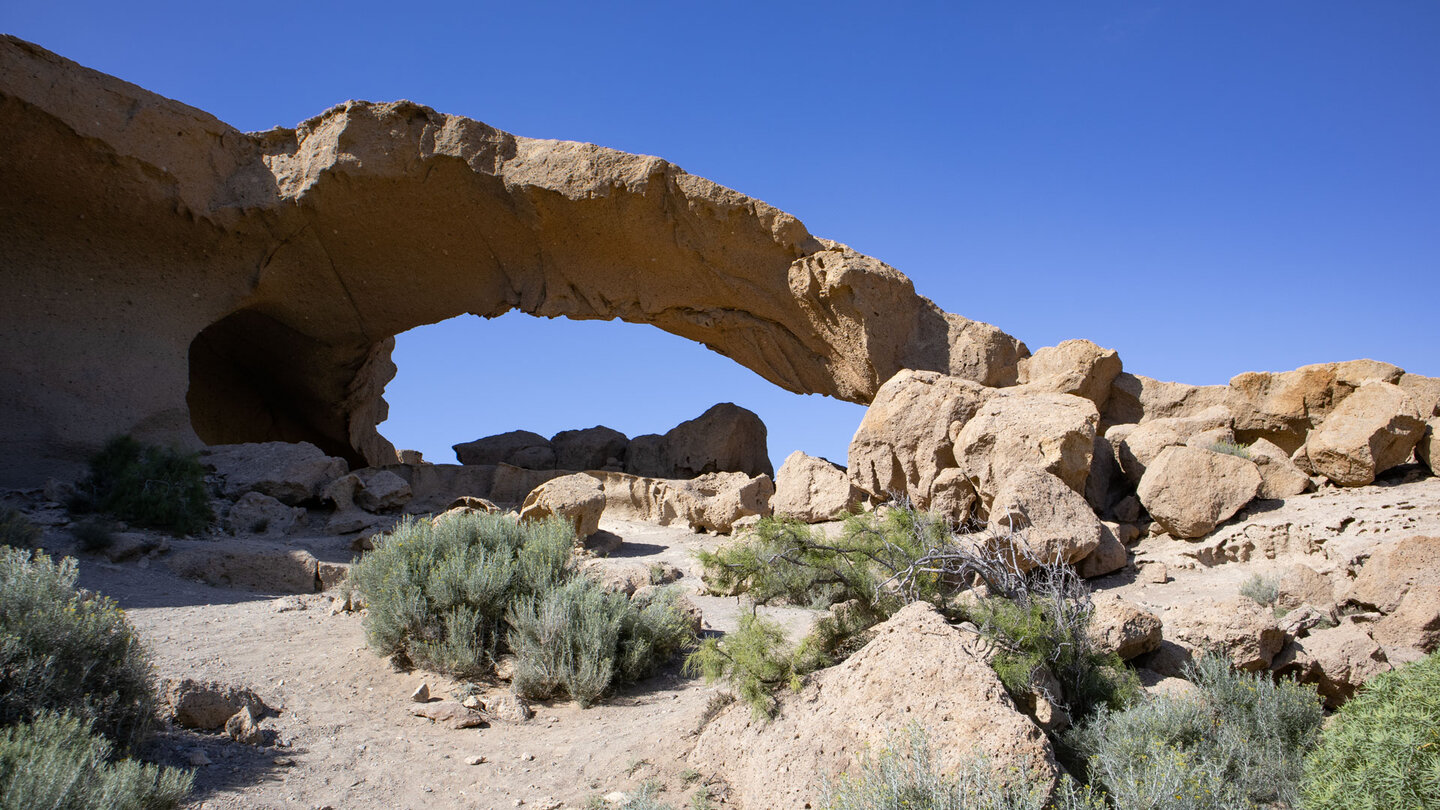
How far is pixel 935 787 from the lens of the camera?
306 centimetres

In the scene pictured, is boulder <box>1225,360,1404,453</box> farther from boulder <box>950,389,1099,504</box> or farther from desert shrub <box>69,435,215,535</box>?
desert shrub <box>69,435,215,535</box>

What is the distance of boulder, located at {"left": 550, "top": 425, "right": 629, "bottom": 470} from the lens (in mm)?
15258

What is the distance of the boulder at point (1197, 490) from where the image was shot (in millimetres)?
8547

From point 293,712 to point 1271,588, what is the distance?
710 centimetres

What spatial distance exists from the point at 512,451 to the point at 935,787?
13191mm

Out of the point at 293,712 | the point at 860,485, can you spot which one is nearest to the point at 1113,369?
the point at 860,485

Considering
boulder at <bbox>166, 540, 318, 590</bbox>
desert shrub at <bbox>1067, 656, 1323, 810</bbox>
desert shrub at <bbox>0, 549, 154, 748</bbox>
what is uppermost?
boulder at <bbox>166, 540, 318, 590</bbox>

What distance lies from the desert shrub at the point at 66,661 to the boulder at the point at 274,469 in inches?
261

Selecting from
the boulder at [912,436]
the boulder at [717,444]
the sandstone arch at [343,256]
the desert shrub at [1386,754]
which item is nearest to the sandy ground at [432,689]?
the boulder at [912,436]

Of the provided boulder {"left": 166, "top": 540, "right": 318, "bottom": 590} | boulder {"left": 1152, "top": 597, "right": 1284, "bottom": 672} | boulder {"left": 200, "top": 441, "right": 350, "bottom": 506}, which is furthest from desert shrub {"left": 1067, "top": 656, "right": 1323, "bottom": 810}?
boulder {"left": 200, "top": 441, "right": 350, "bottom": 506}

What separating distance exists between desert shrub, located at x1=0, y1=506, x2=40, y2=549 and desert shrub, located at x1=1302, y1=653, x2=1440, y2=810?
8643mm

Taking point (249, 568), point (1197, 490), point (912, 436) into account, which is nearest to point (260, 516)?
point (249, 568)

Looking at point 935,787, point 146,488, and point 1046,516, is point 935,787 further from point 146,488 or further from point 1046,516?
point 146,488

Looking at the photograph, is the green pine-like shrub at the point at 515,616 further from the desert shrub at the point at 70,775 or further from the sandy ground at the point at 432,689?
the desert shrub at the point at 70,775
